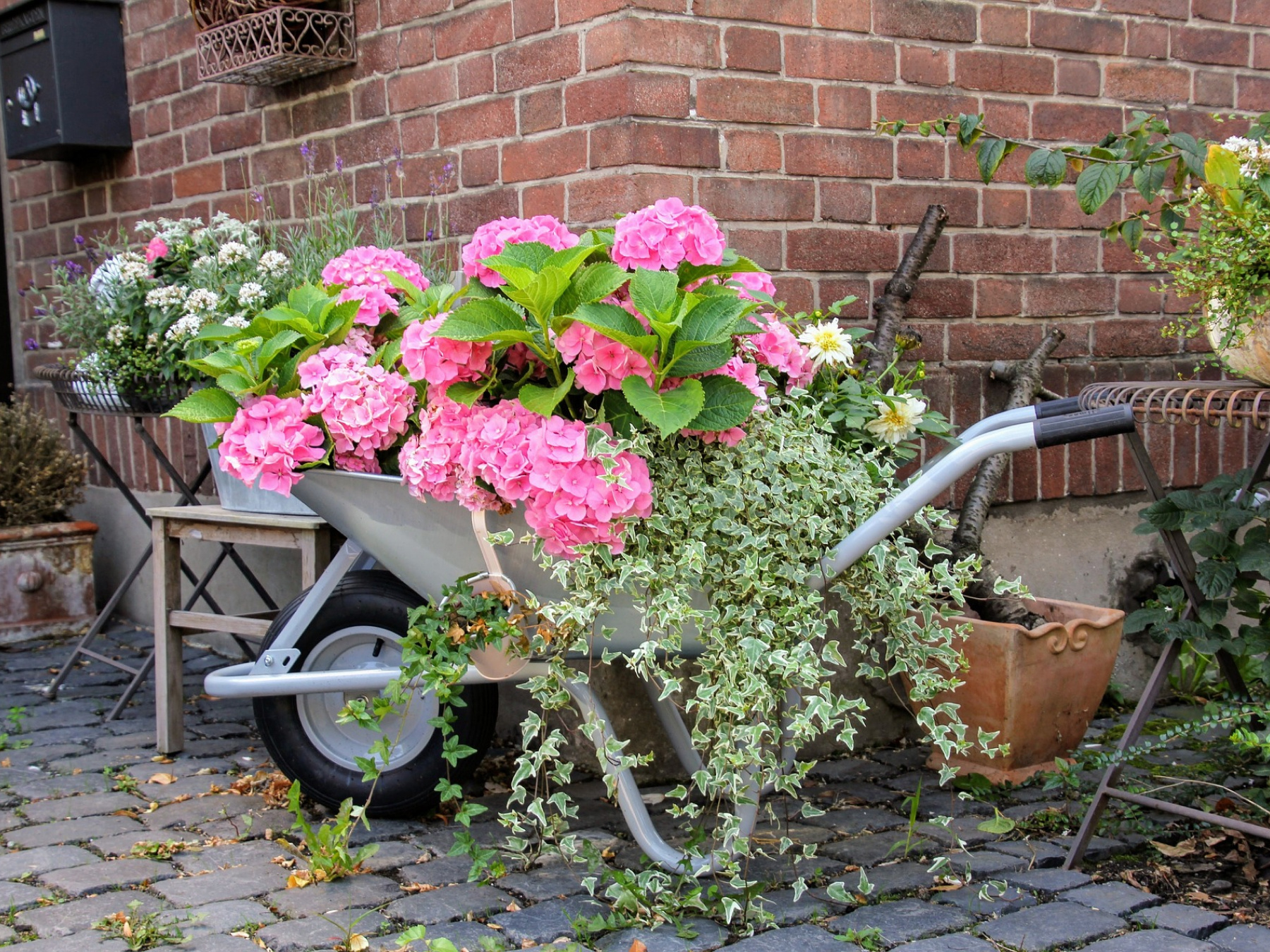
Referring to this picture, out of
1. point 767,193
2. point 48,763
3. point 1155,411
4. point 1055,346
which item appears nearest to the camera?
point 1155,411

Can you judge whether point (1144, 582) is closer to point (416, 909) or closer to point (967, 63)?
point (967, 63)

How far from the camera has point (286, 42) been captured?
11.2 ft

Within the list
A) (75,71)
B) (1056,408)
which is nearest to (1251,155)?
(1056,408)

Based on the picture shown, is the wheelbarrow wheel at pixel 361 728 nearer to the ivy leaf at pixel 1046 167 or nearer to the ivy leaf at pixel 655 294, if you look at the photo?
the ivy leaf at pixel 655 294

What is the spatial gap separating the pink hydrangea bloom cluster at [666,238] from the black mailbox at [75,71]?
304 cm

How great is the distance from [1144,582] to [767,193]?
1557 millimetres

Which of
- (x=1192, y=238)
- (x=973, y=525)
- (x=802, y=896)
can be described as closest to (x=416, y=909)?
(x=802, y=896)

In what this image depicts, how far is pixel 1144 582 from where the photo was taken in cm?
356

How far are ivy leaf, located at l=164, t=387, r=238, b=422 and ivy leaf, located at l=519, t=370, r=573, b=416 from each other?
25.5 inches

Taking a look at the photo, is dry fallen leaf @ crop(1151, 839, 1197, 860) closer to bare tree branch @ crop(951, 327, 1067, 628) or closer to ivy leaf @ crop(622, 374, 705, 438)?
bare tree branch @ crop(951, 327, 1067, 628)

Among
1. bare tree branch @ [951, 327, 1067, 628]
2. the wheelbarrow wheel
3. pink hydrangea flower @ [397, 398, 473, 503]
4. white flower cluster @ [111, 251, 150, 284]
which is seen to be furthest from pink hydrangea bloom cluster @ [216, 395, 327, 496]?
bare tree branch @ [951, 327, 1067, 628]

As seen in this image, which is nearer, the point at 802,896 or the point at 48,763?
the point at 802,896

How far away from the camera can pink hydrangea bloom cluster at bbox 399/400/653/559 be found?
1.98 meters

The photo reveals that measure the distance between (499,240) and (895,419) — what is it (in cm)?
88
